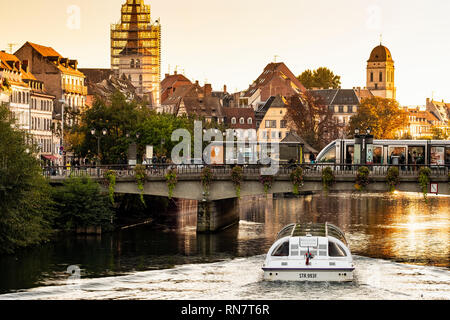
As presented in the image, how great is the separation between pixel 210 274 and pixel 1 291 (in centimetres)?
1247

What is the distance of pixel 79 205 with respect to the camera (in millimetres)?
81062

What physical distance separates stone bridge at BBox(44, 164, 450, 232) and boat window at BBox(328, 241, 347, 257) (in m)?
19.2

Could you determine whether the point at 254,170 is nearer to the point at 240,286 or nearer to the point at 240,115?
the point at 240,286

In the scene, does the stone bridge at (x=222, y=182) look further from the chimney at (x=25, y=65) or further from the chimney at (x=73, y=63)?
the chimney at (x=73, y=63)

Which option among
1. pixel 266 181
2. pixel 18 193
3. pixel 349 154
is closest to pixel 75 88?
pixel 349 154

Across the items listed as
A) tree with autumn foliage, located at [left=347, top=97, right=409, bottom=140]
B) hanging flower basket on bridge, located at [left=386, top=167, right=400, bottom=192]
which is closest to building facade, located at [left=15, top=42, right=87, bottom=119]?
tree with autumn foliage, located at [left=347, top=97, right=409, bottom=140]

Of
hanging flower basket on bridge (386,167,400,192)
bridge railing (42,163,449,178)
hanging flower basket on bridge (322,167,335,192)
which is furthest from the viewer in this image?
bridge railing (42,163,449,178)

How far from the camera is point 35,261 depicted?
219 feet

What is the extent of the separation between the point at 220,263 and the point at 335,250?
389 inches

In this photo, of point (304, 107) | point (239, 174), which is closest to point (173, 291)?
point (239, 174)

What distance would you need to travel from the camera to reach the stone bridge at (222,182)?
78812 millimetres

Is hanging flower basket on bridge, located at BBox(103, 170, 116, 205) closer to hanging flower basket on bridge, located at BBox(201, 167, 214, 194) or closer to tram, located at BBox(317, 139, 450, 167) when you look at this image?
hanging flower basket on bridge, located at BBox(201, 167, 214, 194)

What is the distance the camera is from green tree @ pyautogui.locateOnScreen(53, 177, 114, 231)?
81.2m
